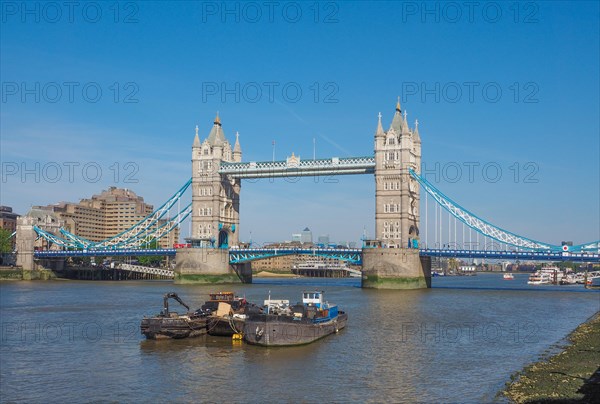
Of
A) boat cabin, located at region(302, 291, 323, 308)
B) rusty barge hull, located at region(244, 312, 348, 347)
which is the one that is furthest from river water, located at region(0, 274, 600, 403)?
boat cabin, located at region(302, 291, 323, 308)

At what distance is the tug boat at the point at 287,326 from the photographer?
40188 mm

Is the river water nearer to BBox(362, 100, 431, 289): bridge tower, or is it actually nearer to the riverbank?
the riverbank

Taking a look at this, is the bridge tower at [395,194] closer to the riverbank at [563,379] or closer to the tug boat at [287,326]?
the tug boat at [287,326]

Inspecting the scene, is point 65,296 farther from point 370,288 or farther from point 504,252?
point 504,252

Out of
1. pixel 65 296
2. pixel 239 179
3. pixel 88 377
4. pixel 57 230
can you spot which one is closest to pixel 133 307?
pixel 65 296

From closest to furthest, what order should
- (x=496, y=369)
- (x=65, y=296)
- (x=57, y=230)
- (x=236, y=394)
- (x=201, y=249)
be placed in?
1. (x=236, y=394)
2. (x=496, y=369)
3. (x=65, y=296)
4. (x=201, y=249)
5. (x=57, y=230)

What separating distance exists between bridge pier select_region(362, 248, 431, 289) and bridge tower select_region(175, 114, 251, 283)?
2787cm

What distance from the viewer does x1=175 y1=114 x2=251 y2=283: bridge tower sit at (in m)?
116

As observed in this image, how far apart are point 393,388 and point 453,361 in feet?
25.6

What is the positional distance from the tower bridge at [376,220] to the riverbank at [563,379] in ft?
199

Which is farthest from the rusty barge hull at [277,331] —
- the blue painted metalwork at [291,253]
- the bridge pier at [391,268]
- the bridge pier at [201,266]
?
the bridge pier at [201,266]

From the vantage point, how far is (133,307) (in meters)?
66.6

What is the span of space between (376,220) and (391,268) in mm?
10922

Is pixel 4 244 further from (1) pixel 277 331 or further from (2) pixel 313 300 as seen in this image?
(1) pixel 277 331
